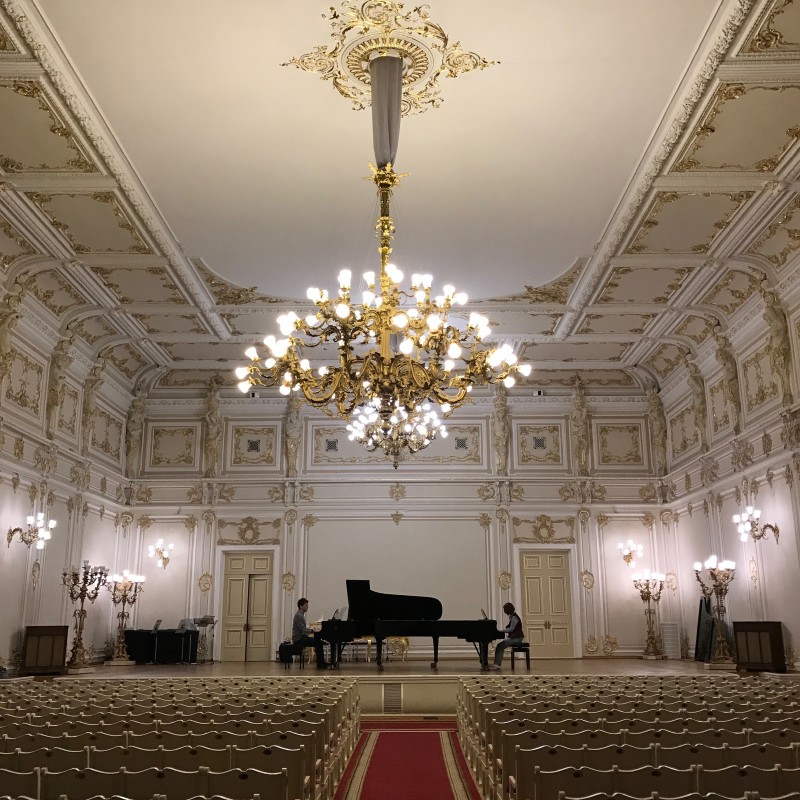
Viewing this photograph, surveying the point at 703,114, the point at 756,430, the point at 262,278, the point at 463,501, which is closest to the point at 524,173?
the point at 703,114

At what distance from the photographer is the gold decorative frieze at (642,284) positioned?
487 inches

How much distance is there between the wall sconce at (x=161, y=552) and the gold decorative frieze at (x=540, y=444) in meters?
7.46

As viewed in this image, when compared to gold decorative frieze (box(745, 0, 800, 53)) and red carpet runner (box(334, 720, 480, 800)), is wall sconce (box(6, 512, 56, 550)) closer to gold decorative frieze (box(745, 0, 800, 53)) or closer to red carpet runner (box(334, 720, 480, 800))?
red carpet runner (box(334, 720, 480, 800))

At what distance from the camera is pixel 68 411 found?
14.6m

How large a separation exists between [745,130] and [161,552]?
13.1 metres

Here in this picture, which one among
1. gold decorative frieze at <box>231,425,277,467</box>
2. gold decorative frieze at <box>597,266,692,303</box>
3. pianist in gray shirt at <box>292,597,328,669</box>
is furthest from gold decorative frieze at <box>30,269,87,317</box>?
gold decorative frieze at <box>597,266,692,303</box>

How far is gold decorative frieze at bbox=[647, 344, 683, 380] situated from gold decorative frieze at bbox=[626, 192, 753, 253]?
15.2 feet

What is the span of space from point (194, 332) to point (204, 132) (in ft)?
22.5

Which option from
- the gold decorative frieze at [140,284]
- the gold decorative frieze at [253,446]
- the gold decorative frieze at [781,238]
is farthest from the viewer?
the gold decorative frieze at [253,446]

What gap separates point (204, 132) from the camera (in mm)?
8648

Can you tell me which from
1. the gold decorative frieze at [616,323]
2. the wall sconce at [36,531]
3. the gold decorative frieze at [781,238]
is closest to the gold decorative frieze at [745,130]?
the gold decorative frieze at [781,238]

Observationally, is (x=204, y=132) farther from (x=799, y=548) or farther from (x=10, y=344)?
(x=799, y=548)

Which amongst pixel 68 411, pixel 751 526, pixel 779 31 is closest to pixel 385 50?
pixel 779 31

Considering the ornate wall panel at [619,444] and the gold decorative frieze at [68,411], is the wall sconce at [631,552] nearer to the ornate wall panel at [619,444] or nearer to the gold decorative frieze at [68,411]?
the ornate wall panel at [619,444]
